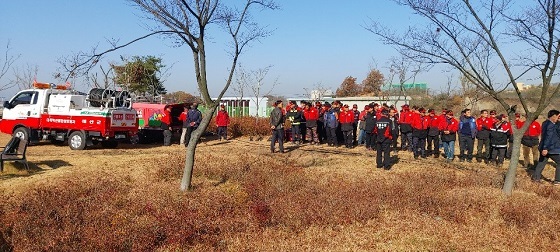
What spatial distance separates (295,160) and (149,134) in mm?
6781

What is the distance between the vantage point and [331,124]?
49.4ft

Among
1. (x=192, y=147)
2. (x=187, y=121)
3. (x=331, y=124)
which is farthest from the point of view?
(x=187, y=121)

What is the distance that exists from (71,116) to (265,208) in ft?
30.3

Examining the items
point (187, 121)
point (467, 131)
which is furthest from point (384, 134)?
point (187, 121)

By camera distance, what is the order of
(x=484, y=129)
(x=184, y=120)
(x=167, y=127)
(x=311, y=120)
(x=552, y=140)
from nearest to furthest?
1. (x=552, y=140)
2. (x=484, y=129)
3. (x=311, y=120)
4. (x=184, y=120)
5. (x=167, y=127)

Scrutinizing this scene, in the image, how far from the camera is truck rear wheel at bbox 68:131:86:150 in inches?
549

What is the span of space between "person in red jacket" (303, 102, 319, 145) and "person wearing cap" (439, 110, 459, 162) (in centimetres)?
428

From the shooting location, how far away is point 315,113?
603 inches

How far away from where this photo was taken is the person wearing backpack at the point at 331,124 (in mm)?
15016

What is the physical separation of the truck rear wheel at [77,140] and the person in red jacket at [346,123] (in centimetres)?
836

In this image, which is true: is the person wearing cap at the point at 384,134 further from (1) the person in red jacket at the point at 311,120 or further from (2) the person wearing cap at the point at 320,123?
(2) the person wearing cap at the point at 320,123

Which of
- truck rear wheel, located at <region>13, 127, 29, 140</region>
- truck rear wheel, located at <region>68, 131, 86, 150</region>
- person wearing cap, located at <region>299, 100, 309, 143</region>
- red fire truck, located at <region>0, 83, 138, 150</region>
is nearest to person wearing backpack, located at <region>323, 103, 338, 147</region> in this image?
person wearing cap, located at <region>299, 100, 309, 143</region>

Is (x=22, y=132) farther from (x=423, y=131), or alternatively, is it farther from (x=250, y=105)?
(x=250, y=105)

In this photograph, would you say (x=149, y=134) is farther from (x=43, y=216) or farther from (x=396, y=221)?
(x=396, y=221)
